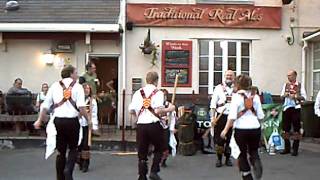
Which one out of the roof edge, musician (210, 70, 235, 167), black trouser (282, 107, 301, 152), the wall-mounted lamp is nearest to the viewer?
musician (210, 70, 235, 167)

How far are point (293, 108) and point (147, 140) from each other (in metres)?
4.98

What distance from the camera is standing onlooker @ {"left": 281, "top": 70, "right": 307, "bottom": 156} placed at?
43.4ft

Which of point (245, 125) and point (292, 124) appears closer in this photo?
point (245, 125)

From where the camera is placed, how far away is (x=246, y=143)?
909cm

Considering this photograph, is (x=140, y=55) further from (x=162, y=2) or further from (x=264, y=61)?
(x=264, y=61)

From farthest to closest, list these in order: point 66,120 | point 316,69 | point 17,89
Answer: point 316,69 < point 17,89 < point 66,120

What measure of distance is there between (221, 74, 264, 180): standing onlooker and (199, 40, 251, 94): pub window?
9.11 meters

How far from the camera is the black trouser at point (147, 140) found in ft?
30.9

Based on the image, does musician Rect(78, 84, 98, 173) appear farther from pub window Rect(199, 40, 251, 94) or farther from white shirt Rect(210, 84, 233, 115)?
pub window Rect(199, 40, 251, 94)

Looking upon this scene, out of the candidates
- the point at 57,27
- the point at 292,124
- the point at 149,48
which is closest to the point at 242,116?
the point at 292,124

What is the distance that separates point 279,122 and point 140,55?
560 centimetres

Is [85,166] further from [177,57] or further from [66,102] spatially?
[177,57]

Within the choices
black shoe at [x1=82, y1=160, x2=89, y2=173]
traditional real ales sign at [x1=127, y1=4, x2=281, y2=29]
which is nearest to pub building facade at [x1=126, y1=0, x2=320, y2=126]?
traditional real ales sign at [x1=127, y1=4, x2=281, y2=29]

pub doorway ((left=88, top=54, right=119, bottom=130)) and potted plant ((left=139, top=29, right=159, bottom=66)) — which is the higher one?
potted plant ((left=139, top=29, right=159, bottom=66))
